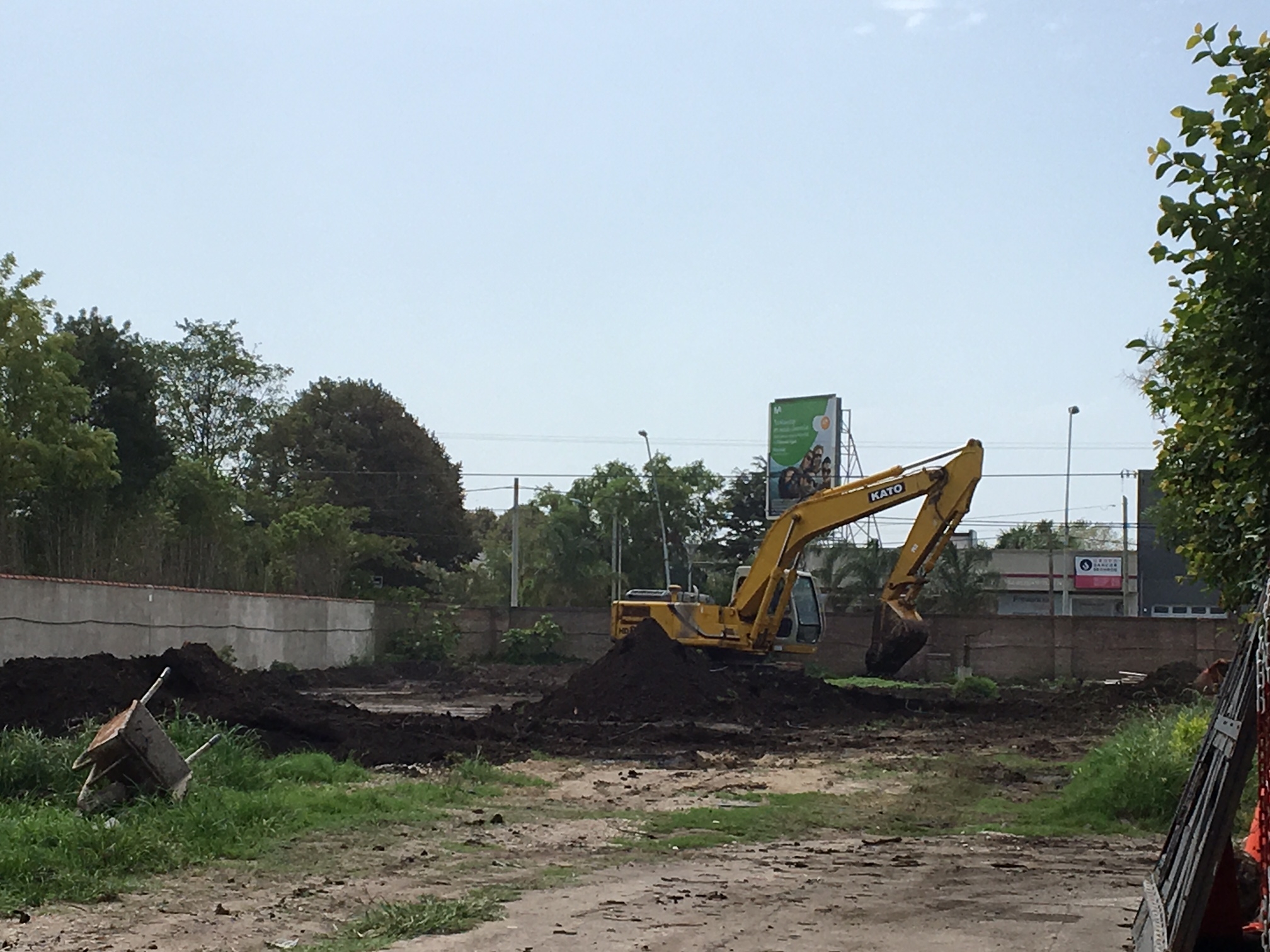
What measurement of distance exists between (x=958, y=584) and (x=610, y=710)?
83.5 feet

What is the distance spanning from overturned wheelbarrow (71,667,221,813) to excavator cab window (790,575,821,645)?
69.5 feet

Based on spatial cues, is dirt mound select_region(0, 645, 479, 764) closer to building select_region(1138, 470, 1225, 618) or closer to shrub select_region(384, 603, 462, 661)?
shrub select_region(384, 603, 462, 661)

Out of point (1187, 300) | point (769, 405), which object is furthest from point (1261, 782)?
point (769, 405)

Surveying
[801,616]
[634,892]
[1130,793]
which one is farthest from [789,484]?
[634,892]

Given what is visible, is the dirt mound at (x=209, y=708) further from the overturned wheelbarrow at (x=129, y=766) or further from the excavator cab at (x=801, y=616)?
the excavator cab at (x=801, y=616)

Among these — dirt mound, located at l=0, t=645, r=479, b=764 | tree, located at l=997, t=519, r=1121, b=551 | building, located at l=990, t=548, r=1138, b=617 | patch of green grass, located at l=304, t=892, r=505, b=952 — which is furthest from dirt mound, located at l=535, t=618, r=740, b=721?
tree, located at l=997, t=519, r=1121, b=551

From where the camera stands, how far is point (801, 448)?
185 ft

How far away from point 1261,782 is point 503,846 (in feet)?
23.2

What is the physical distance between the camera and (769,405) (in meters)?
57.0

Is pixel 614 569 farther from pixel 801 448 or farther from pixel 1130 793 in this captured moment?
pixel 1130 793

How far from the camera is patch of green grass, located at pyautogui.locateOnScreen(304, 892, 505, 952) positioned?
A: 7859mm

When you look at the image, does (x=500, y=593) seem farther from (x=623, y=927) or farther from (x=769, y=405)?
(x=623, y=927)

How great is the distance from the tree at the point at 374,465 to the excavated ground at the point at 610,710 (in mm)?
32497

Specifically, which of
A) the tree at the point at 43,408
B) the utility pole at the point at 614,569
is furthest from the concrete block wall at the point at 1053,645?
the utility pole at the point at 614,569
